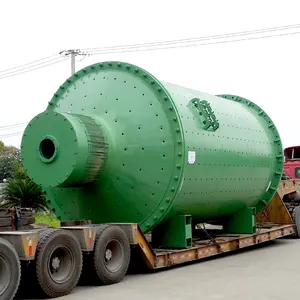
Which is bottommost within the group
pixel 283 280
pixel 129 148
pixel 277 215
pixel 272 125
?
pixel 283 280

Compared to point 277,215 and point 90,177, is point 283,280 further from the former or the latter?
point 277,215

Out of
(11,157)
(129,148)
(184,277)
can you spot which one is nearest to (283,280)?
(184,277)

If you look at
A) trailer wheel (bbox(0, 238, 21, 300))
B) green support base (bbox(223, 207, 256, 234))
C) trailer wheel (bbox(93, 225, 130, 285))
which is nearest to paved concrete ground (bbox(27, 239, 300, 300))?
trailer wheel (bbox(93, 225, 130, 285))

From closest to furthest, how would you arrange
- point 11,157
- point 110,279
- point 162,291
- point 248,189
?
point 162,291, point 110,279, point 248,189, point 11,157

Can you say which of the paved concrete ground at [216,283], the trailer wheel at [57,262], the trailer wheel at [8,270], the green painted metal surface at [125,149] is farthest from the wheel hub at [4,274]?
the green painted metal surface at [125,149]

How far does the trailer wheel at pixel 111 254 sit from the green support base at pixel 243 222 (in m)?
3.78

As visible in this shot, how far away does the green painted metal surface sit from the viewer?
757cm

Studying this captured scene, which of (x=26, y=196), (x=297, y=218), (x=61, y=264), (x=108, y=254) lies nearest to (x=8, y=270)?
(x=61, y=264)

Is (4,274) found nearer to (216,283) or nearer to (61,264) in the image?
(61,264)

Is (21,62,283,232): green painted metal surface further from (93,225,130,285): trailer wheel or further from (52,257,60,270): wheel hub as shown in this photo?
(52,257,60,270): wheel hub

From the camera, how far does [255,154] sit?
10.4 metres

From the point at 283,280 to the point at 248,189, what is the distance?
3.05 meters

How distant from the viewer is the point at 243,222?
10.7m

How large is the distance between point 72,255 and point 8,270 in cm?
108
